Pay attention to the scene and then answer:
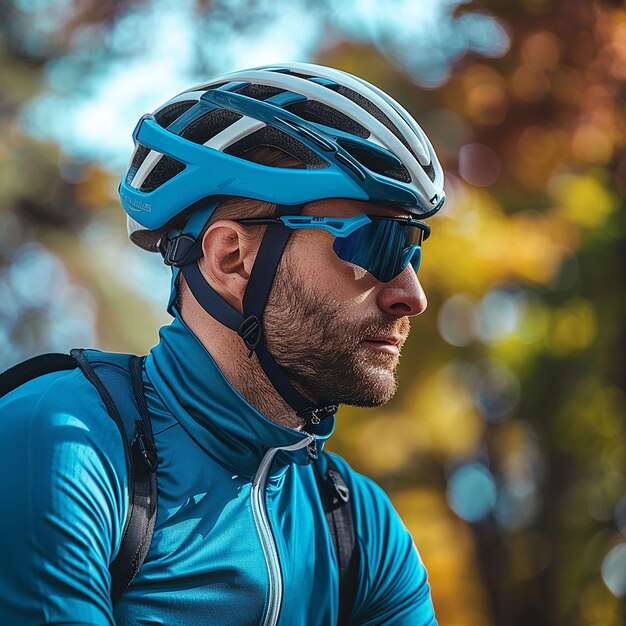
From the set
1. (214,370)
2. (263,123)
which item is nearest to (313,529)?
(214,370)

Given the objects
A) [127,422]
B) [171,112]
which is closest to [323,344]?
[127,422]

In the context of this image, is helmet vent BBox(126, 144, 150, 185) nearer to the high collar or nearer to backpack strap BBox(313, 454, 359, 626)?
the high collar

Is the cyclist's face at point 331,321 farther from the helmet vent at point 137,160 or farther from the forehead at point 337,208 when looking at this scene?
the helmet vent at point 137,160

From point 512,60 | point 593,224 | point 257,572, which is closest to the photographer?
point 257,572

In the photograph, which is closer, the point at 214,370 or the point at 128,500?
the point at 128,500

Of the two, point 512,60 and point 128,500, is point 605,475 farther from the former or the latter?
point 128,500

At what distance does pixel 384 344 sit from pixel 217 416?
0.53 meters

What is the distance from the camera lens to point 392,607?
2.93 m

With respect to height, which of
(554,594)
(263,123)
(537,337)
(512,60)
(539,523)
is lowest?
(554,594)

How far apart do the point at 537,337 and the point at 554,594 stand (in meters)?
3.11

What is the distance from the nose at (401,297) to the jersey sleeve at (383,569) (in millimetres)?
543

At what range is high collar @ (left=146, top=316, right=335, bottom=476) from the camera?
2705 millimetres

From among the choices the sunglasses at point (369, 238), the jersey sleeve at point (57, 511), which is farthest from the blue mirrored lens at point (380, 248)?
the jersey sleeve at point (57, 511)

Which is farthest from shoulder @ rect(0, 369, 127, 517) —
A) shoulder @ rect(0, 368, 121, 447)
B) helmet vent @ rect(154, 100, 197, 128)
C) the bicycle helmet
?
helmet vent @ rect(154, 100, 197, 128)
